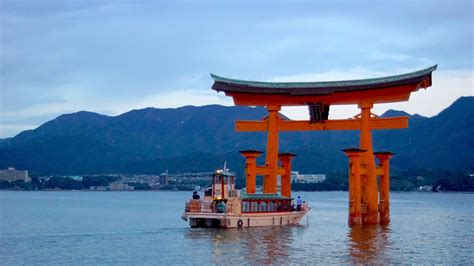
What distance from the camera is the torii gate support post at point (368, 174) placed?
47.2 m

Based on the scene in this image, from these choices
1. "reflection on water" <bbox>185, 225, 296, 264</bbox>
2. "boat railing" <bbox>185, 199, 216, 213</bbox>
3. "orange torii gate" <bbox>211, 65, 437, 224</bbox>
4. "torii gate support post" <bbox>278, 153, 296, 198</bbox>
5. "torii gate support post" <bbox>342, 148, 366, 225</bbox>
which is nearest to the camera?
"reflection on water" <bbox>185, 225, 296, 264</bbox>

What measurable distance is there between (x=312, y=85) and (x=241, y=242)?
13312mm

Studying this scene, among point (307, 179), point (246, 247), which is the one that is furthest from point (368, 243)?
point (307, 179)

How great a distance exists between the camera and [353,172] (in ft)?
150

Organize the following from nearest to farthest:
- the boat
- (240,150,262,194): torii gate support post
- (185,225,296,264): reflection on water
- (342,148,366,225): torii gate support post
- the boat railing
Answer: (185,225,296,264): reflection on water < the boat < the boat railing < (342,148,366,225): torii gate support post < (240,150,262,194): torii gate support post

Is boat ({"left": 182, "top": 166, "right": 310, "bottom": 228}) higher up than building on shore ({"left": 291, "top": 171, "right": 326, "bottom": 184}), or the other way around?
building on shore ({"left": 291, "top": 171, "right": 326, "bottom": 184})

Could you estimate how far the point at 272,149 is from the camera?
164 feet

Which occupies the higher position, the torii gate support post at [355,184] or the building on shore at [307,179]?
the building on shore at [307,179]

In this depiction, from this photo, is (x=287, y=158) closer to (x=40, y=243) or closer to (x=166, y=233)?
(x=166, y=233)

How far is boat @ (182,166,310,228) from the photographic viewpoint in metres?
44.8

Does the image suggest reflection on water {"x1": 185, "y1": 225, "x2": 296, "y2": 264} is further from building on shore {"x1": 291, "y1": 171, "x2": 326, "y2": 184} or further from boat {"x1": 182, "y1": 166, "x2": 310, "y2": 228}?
building on shore {"x1": 291, "y1": 171, "x2": 326, "y2": 184}

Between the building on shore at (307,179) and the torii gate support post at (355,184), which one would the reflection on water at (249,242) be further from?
the building on shore at (307,179)

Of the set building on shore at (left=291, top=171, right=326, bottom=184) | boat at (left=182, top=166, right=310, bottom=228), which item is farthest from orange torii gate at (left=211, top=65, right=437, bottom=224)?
building on shore at (left=291, top=171, right=326, bottom=184)

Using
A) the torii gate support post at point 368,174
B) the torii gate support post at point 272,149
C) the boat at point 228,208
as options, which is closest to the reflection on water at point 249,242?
the boat at point 228,208
